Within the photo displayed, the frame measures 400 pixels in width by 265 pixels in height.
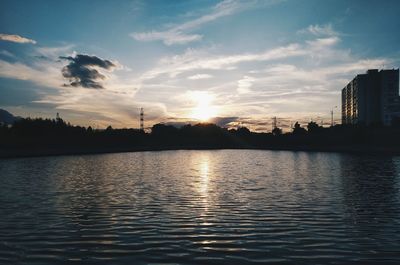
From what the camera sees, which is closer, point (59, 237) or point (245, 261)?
point (245, 261)

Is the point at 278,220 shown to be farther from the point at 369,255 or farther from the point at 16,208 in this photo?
the point at 16,208

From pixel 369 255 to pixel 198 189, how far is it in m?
20.3

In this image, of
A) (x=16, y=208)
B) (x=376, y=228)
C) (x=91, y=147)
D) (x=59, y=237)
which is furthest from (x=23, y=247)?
(x=91, y=147)

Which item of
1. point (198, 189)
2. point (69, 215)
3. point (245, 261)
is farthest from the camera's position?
point (198, 189)

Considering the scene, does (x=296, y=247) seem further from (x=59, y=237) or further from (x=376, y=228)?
(x=59, y=237)

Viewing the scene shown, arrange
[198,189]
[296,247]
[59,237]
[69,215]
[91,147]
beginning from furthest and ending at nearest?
[91,147] → [198,189] → [69,215] → [59,237] → [296,247]

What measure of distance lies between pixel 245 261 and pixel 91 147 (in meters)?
159

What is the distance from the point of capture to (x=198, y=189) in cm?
3241

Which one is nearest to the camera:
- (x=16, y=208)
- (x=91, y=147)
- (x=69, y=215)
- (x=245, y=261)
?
(x=245, y=261)

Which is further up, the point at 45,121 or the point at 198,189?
the point at 45,121

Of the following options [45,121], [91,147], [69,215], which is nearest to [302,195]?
[69,215]

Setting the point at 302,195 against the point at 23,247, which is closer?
the point at 23,247

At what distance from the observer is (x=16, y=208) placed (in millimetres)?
22562

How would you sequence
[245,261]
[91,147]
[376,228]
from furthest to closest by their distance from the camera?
[91,147], [376,228], [245,261]
